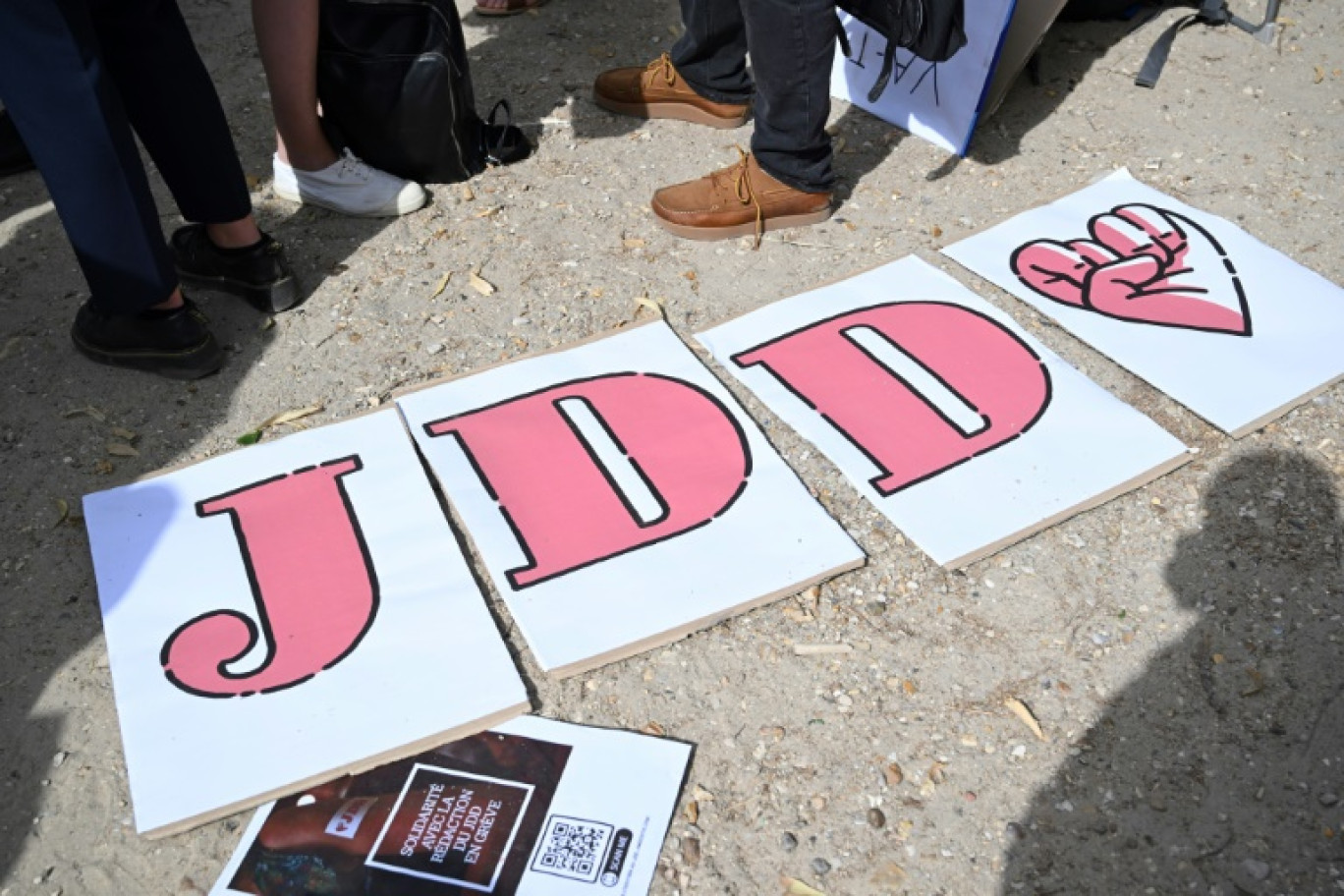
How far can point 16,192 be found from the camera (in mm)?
3264

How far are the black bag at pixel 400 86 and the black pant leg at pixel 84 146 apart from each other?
2.32 feet

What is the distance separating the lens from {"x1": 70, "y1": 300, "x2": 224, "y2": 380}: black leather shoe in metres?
2.60

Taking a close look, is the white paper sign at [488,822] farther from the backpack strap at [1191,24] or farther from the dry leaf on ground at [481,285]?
the backpack strap at [1191,24]

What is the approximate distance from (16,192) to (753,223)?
6.74 ft

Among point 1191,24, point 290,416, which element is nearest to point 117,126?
point 290,416

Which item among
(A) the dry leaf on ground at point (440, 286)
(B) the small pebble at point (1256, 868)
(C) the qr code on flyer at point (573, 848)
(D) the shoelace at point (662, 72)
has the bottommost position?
(A) the dry leaf on ground at point (440, 286)

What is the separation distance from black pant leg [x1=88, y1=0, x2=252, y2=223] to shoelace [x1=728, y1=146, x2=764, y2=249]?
1210 mm

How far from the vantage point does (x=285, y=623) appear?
6.90 feet

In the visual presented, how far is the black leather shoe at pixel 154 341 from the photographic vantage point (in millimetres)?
2602

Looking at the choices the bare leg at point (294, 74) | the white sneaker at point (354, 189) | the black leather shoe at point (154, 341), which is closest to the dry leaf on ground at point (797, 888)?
the black leather shoe at point (154, 341)

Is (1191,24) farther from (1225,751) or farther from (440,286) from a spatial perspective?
(1225,751)

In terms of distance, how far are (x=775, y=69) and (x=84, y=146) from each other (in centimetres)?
150

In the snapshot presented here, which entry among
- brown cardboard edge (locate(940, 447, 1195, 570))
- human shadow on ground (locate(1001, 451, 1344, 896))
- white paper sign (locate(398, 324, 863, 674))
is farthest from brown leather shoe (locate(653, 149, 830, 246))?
human shadow on ground (locate(1001, 451, 1344, 896))

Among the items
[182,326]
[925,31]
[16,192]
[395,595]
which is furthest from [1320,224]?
[16,192]
